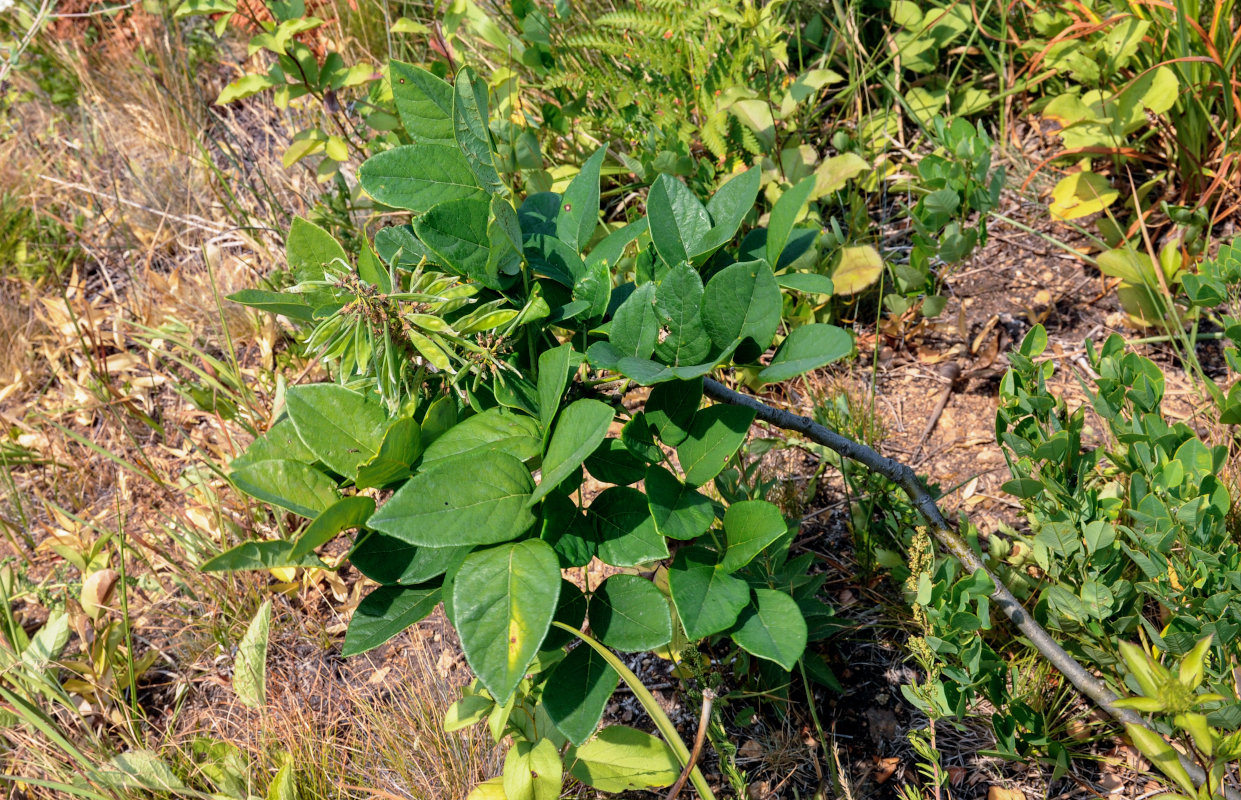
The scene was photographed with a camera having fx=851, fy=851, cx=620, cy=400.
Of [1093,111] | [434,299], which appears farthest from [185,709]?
[1093,111]

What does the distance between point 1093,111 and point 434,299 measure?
81.1 inches

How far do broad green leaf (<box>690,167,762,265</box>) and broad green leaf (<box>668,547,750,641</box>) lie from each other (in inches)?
15.3

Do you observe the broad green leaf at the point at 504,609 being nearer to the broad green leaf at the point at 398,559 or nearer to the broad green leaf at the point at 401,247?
the broad green leaf at the point at 398,559

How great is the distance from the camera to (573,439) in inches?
34.7

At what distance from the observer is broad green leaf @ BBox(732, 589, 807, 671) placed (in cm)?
97

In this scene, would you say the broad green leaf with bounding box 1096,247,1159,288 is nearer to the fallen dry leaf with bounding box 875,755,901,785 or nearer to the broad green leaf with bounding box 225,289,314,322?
the fallen dry leaf with bounding box 875,755,901,785

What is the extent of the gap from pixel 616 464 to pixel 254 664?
1162 mm

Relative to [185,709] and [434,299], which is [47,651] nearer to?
[185,709]

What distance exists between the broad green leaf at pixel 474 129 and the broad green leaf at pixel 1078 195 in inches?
67.6

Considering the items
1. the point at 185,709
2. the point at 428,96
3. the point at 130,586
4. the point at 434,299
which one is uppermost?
the point at 428,96

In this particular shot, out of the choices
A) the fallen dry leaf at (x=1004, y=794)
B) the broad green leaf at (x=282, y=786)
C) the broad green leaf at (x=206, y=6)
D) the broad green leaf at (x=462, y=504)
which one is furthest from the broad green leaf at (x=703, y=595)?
the broad green leaf at (x=206, y=6)

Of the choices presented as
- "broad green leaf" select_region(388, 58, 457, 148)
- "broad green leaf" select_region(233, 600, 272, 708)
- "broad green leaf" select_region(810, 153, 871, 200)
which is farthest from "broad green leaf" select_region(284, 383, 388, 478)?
"broad green leaf" select_region(810, 153, 871, 200)

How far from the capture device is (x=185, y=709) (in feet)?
6.35

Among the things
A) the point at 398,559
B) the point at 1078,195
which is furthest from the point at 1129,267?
the point at 398,559
